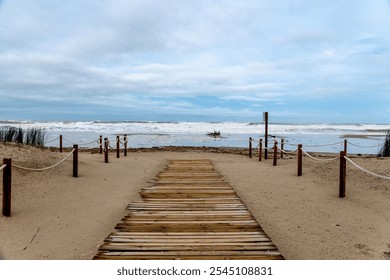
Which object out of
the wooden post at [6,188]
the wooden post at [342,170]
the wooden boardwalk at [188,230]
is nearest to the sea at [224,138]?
the wooden post at [342,170]

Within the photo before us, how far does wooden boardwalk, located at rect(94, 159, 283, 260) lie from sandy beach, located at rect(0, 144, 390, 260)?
283 millimetres

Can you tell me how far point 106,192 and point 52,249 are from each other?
3.44 meters

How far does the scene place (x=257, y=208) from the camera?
6289 mm

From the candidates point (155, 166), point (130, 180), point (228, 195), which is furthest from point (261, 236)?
point (155, 166)

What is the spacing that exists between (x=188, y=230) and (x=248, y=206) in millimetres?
2080

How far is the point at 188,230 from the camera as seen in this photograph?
469cm

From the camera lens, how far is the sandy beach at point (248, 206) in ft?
14.1

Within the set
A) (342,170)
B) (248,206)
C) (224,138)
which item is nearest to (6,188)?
(248,206)

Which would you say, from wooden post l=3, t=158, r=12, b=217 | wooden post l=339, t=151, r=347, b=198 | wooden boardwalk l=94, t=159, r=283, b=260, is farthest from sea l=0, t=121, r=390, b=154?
wooden post l=3, t=158, r=12, b=217

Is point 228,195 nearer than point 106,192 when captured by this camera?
Yes

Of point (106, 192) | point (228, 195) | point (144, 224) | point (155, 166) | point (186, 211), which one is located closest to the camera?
point (144, 224)

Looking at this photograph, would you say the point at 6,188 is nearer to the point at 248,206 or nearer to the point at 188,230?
the point at 188,230

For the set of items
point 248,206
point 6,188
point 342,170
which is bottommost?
point 248,206

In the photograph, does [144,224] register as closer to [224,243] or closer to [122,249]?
[122,249]
